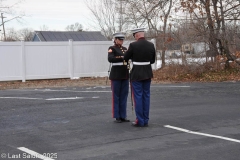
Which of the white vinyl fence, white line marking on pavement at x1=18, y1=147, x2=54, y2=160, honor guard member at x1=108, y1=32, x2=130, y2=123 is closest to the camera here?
white line marking on pavement at x1=18, y1=147, x2=54, y2=160

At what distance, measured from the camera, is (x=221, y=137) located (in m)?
7.35

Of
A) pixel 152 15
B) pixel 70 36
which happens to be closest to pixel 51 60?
pixel 152 15

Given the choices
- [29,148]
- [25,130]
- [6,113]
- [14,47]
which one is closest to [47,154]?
[29,148]

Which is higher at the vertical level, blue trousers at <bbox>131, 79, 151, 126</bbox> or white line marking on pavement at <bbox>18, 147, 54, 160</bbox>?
blue trousers at <bbox>131, 79, 151, 126</bbox>

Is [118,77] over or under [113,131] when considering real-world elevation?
over

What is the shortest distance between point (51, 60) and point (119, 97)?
14010 millimetres

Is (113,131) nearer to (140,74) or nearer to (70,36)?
(140,74)

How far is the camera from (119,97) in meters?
8.99

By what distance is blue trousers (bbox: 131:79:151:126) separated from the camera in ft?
27.2

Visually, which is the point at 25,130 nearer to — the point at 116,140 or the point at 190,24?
the point at 116,140

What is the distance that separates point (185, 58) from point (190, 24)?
1.84 metres

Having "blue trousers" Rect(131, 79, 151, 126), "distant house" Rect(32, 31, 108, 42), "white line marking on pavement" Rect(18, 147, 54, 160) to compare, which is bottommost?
"white line marking on pavement" Rect(18, 147, 54, 160)

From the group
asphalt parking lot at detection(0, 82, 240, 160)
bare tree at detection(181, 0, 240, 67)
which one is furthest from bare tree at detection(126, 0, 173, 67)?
asphalt parking lot at detection(0, 82, 240, 160)

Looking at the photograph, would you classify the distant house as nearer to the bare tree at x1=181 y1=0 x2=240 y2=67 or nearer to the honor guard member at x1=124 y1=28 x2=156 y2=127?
the bare tree at x1=181 y1=0 x2=240 y2=67
